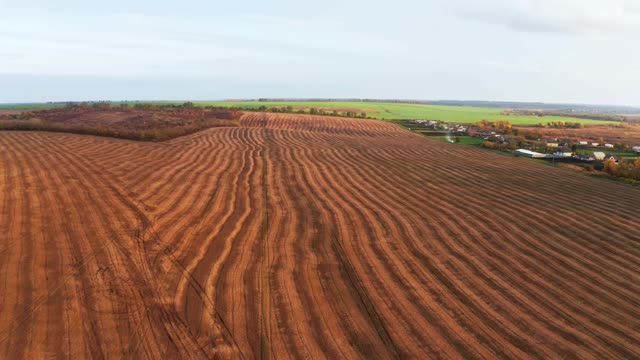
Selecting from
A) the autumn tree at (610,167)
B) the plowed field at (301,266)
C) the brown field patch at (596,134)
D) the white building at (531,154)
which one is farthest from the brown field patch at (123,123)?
the brown field patch at (596,134)

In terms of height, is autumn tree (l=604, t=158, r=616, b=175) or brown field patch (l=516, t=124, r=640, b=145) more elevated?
brown field patch (l=516, t=124, r=640, b=145)

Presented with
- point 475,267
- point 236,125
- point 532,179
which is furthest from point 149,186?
point 236,125

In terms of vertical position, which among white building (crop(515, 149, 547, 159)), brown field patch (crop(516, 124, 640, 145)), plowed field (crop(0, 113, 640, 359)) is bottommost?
plowed field (crop(0, 113, 640, 359))

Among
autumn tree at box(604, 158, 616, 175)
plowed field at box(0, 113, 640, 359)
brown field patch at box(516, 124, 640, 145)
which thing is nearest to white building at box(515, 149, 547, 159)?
autumn tree at box(604, 158, 616, 175)

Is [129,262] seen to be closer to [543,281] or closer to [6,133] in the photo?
[543,281]

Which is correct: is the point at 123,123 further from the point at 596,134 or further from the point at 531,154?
the point at 596,134

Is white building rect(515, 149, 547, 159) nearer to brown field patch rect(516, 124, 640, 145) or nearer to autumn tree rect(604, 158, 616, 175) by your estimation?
autumn tree rect(604, 158, 616, 175)

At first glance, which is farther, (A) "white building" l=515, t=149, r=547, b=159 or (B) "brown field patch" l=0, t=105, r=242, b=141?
(A) "white building" l=515, t=149, r=547, b=159

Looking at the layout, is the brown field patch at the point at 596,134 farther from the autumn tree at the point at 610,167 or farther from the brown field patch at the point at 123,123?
the brown field patch at the point at 123,123

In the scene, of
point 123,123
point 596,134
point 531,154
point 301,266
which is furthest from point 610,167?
point 123,123
